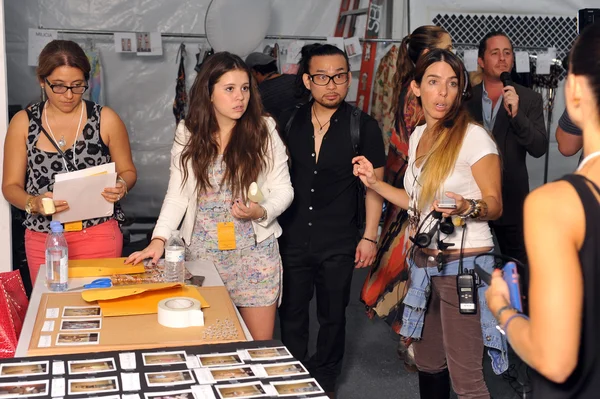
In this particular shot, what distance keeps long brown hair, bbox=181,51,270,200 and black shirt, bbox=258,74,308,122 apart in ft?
3.81

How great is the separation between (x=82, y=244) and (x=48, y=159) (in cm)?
36

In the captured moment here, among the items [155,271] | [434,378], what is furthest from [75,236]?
[434,378]

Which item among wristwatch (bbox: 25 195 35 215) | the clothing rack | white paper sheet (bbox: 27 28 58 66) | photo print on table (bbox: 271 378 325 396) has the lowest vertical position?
photo print on table (bbox: 271 378 325 396)

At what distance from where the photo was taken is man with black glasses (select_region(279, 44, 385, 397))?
3082 mm

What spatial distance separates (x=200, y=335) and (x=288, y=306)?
1212 mm

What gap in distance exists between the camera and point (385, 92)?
5.38m

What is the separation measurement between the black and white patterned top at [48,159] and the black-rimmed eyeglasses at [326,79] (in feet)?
2.97

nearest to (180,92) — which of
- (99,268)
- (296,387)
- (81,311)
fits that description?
(99,268)

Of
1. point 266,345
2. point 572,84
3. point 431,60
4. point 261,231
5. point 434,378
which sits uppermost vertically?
point 431,60

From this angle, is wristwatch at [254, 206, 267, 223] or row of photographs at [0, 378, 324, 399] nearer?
row of photographs at [0, 378, 324, 399]

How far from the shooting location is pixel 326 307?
3.20 m

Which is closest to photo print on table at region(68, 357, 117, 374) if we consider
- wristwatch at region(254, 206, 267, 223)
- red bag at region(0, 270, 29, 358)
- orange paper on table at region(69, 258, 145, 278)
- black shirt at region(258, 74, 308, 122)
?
red bag at region(0, 270, 29, 358)

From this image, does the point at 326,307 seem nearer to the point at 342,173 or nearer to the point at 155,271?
the point at 342,173

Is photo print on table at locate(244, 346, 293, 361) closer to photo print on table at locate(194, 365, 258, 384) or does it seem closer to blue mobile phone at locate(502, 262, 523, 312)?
photo print on table at locate(194, 365, 258, 384)
